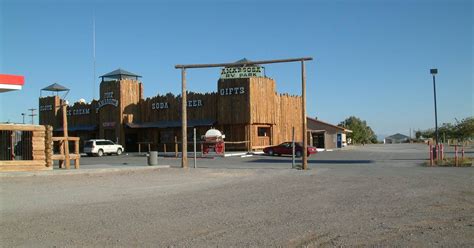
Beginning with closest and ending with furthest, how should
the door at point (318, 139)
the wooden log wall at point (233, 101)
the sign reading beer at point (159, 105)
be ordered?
1. the wooden log wall at point (233, 101)
2. the sign reading beer at point (159, 105)
3. the door at point (318, 139)

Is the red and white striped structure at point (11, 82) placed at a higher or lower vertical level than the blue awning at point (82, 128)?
higher

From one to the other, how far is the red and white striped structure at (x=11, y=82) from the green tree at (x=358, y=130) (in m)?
71.1

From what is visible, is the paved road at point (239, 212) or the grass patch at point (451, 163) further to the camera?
the grass patch at point (451, 163)

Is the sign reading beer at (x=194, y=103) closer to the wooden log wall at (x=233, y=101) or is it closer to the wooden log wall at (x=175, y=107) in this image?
the wooden log wall at (x=175, y=107)

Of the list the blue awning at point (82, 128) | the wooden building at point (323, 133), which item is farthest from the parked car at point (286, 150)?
the blue awning at point (82, 128)

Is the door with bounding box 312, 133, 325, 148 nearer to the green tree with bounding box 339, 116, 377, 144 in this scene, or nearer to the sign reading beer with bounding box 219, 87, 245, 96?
the sign reading beer with bounding box 219, 87, 245, 96

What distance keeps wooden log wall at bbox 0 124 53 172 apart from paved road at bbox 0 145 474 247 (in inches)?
138

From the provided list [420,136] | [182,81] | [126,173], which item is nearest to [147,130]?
[182,81]

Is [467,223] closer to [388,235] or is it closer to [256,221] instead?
[388,235]

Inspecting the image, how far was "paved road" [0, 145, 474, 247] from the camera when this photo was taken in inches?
324

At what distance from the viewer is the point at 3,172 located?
67.5ft

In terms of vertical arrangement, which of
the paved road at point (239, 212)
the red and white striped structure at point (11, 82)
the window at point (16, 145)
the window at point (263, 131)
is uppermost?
the red and white striped structure at point (11, 82)

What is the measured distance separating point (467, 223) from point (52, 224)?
8.00 m

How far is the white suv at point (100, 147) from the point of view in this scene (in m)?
43.5
